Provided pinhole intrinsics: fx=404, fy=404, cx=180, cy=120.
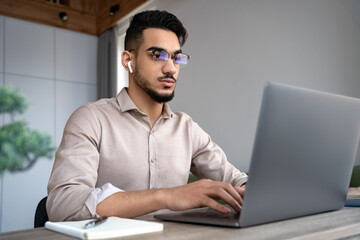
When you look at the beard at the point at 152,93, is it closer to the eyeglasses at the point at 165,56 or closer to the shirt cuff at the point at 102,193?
the eyeglasses at the point at 165,56

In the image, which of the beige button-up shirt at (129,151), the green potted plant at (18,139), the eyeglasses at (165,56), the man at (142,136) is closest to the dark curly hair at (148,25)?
the man at (142,136)

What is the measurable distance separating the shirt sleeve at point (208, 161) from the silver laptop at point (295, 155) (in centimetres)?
78

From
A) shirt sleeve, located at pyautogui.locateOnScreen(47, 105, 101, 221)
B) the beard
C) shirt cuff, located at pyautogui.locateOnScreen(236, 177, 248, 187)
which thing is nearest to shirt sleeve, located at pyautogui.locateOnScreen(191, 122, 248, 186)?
shirt cuff, located at pyautogui.locateOnScreen(236, 177, 248, 187)

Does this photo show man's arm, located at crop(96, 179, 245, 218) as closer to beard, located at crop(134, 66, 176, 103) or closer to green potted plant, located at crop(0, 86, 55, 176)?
beard, located at crop(134, 66, 176, 103)

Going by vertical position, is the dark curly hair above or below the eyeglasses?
above

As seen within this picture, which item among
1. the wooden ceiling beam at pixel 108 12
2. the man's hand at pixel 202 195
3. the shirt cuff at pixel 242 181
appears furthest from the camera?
the wooden ceiling beam at pixel 108 12

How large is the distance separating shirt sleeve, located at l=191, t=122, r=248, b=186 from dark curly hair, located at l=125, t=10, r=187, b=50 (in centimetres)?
47

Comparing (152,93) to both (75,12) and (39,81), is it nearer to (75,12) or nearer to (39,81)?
(39,81)

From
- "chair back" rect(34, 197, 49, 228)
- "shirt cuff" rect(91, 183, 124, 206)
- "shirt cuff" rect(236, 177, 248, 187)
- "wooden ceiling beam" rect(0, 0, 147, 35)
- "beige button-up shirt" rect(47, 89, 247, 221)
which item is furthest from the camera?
"wooden ceiling beam" rect(0, 0, 147, 35)

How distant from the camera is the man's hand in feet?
3.28

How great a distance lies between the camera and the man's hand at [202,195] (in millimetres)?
999

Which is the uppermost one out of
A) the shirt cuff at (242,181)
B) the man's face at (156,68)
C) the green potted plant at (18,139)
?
the man's face at (156,68)

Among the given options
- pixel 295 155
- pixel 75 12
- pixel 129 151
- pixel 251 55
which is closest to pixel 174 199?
pixel 295 155

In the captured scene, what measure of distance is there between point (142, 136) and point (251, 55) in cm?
203
